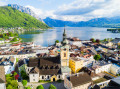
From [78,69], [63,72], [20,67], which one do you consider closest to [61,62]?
[63,72]

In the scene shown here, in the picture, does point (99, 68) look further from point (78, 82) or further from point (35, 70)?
point (35, 70)

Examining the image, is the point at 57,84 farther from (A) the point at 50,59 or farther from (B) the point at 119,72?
(B) the point at 119,72

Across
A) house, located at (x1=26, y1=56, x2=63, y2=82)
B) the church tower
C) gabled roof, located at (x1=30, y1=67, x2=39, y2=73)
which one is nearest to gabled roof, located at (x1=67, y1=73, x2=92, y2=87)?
house, located at (x1=26, y1=56, x2=63, y2=82)

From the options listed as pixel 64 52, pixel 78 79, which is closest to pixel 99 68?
pixel 78 79

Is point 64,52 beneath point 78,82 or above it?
above

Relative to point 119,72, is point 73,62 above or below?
above

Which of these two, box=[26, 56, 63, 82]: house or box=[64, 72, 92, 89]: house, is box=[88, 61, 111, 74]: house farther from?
box=[26, 56, 63, 82]: house

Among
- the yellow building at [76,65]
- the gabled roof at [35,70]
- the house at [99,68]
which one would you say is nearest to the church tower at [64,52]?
the yellow building at [76,65]

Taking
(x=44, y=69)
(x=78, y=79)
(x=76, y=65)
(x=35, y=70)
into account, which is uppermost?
(x=35, y=70)
